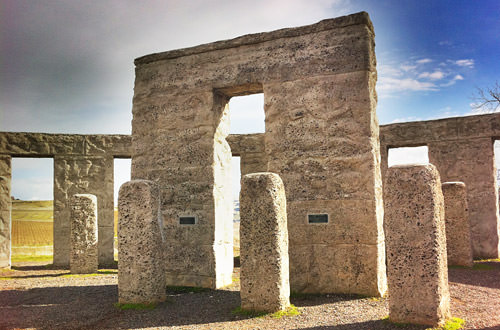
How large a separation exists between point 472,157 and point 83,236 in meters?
10.4

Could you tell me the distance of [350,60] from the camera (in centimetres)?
662

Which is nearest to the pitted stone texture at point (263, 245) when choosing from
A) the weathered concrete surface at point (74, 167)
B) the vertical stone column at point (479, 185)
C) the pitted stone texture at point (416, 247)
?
the pitted stone texture at point (416, 247)

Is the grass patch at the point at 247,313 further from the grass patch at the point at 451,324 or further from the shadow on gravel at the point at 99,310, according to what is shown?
the grass patch at the point at 451,324

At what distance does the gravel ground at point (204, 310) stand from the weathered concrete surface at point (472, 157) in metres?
3.32

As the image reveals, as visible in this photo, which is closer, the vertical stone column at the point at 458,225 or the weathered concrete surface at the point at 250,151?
the vertical stone column at the point at 458,225

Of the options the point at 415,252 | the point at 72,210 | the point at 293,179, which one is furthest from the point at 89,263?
the point at 415,252

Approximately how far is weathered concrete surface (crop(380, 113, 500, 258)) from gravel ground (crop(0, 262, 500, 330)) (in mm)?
3320

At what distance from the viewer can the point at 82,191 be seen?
12.5m

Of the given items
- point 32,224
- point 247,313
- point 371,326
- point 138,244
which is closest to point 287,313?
point 247,313

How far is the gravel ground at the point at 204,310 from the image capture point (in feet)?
16.5

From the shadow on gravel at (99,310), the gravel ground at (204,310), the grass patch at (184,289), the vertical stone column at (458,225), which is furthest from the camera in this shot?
the vertical stone column at (458,225)

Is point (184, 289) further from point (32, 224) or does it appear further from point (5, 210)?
point (32, 224)

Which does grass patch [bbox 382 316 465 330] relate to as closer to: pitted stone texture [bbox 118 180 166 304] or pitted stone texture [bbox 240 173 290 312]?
pitted stone texture [bbox 240 173 290 312]

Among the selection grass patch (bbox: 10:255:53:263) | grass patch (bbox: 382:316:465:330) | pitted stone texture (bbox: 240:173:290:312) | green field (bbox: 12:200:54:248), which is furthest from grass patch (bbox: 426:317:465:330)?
green field (bbox: 12:200:54:248)
